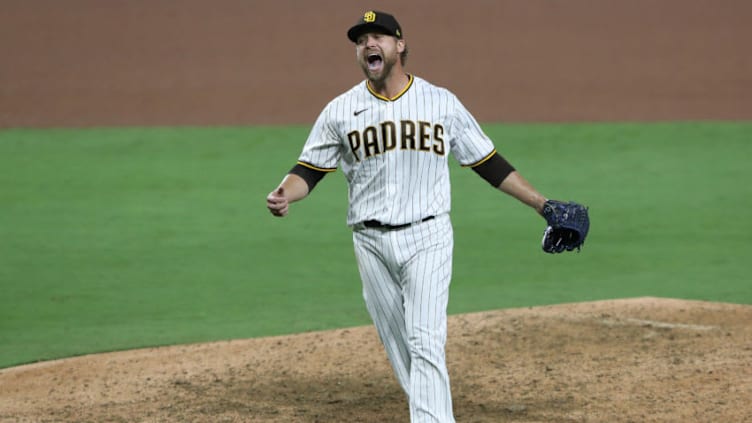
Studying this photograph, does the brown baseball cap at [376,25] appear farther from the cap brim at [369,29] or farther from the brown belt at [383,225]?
the brown belt at [383,225]

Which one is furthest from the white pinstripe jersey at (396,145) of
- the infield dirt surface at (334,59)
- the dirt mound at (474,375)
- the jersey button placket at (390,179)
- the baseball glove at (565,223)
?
the infield dirt surface at (334,59)

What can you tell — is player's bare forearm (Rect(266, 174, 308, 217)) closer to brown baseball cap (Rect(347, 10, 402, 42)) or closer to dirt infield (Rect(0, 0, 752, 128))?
brown baseball cap (Rect(347, 10, 402, 42))

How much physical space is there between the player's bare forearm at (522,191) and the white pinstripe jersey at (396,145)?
0.81ft

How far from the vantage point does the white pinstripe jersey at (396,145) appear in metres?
4.36

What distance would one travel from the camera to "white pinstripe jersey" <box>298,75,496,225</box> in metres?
4.36

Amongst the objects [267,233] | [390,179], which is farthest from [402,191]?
[267,233]

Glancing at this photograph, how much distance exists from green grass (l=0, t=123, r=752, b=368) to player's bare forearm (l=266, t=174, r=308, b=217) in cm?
269

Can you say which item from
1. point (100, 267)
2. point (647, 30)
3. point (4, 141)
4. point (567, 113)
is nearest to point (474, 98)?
point (567, 113)

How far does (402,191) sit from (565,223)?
65cm

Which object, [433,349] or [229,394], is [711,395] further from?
[229,394]

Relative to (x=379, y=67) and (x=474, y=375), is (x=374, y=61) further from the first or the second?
(x=474, y=375)

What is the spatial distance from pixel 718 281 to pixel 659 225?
2.03 metres

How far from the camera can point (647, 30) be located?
17.6 metres

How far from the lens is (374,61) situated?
4391mm
